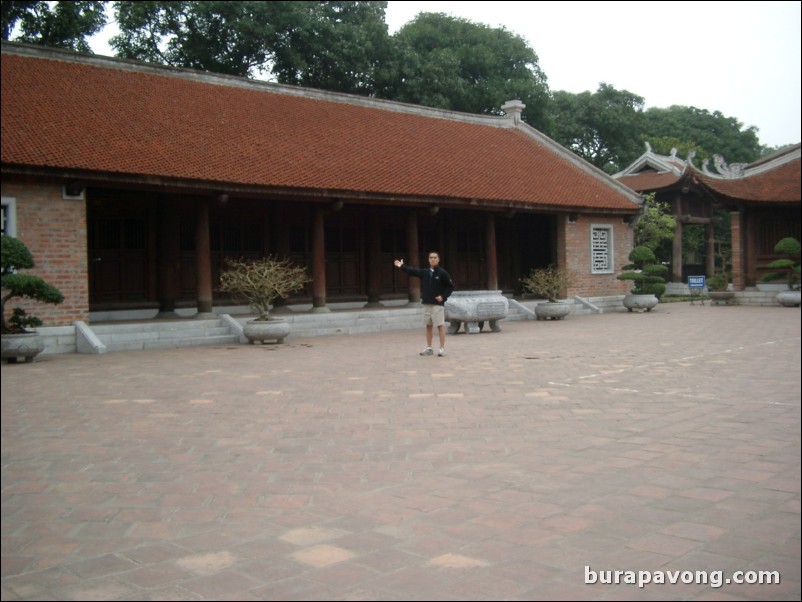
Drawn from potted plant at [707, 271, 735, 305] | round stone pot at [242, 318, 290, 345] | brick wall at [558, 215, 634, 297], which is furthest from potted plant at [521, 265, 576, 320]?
round stone pot at [242, 318, 290, 345]

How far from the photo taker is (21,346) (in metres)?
10.5

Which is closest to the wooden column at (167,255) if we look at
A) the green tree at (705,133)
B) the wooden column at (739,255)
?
the wooden column at (739,255)

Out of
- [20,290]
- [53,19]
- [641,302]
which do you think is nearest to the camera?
[53,19]

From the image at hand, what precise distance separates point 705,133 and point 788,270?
28.0 m

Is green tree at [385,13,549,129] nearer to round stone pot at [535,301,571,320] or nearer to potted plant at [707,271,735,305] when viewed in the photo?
potted plant at [707,271,735,305]

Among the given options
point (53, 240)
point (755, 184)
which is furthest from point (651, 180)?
point (53, 240)

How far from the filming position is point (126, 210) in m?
15.2

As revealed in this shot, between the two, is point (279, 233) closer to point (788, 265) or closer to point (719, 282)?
point (788, 265)

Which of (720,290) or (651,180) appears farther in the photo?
(651,180)

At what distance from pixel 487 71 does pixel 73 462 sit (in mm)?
29316

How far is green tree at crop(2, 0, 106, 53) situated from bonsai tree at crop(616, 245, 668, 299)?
1436 centimetres

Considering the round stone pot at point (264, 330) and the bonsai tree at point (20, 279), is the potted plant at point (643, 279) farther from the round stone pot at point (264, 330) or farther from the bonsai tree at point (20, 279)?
the bonsai tree at point (20, 279)

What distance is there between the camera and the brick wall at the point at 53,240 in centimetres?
1223

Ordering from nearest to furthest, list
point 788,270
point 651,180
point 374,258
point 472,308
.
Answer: point 472,308 → point 374,258 → point 788,270 → point 651,180
